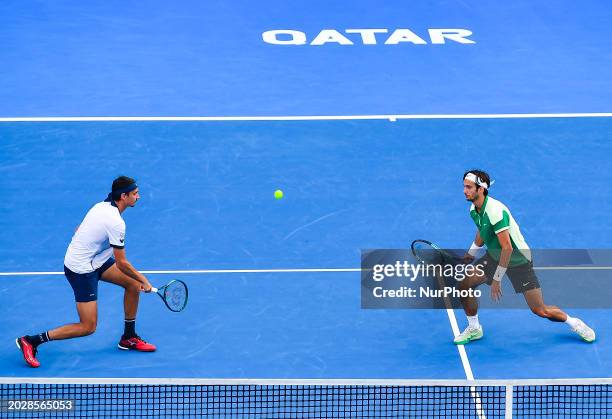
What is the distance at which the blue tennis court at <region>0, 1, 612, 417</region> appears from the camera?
496 inches

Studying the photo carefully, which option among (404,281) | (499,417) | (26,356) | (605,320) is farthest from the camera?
(404,281)

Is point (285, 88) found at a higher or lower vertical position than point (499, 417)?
higher

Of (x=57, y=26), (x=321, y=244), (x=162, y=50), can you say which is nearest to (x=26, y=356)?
(x=321, y=244)

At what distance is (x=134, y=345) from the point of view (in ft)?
40.7

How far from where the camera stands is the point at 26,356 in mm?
11992

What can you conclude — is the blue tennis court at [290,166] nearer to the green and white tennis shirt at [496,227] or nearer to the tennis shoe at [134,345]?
the tennis shoe at [134,345]

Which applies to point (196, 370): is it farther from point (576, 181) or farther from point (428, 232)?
point (576, 181)

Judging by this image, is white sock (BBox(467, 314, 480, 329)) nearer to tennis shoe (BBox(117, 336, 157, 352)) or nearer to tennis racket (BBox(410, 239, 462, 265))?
tennis racket (BBox(410, 239, 462, 265))

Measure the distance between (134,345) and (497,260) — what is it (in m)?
3.84

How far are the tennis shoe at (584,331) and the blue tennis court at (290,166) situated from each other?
0.08 meters

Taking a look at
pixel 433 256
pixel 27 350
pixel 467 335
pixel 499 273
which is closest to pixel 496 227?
pixel 499 273

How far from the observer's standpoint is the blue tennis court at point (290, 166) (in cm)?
1259

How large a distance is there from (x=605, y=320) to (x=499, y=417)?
281 cm

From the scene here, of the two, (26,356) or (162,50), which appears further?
(162,50)
